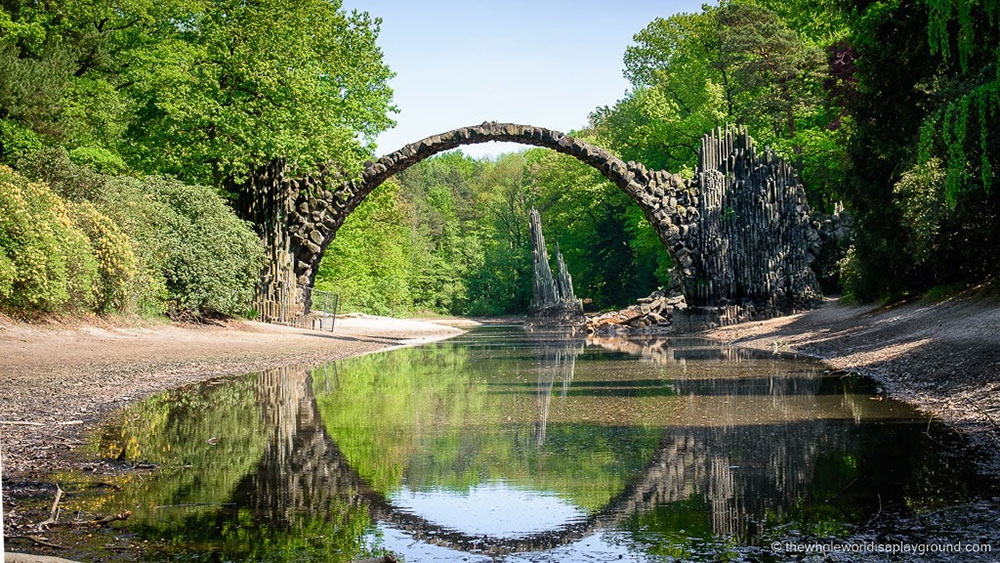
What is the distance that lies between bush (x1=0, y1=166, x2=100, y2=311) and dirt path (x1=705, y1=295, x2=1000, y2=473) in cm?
1397

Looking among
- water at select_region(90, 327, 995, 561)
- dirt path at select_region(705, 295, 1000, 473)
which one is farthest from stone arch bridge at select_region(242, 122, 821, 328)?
water at select_region(90, 327, 995, 561)

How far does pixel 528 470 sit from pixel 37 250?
13384 mm

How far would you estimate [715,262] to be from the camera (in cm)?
2980

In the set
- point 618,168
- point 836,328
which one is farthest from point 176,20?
point 836,328

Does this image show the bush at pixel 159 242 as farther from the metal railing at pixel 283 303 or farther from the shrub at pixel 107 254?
the metal railing at pixel 283 303

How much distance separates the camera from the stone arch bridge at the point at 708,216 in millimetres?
29156

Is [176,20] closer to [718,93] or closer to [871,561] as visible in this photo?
[718,93]

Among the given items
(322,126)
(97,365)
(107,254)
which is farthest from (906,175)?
(322,126)

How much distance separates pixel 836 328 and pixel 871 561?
1825 cm

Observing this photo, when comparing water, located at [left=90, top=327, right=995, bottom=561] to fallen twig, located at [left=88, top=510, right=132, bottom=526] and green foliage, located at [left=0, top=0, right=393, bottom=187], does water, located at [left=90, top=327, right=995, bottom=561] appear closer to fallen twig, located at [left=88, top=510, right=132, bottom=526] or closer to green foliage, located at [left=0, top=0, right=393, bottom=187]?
fallen twig, located at [left=88, top=510, right=132, bottom=526]

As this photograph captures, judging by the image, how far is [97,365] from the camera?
14.7 m

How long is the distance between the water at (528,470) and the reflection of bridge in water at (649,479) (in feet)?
0.08

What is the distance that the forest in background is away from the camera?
17.0 m


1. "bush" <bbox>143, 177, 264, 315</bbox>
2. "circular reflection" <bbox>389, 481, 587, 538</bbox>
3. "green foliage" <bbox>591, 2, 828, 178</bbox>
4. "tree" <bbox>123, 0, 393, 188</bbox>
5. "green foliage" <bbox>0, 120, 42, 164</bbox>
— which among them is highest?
"green foliage" <bbox>591, 2, 828, 178</bbox>
